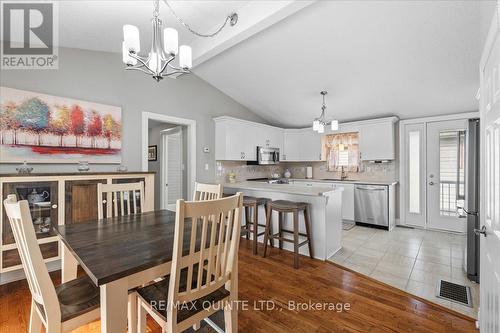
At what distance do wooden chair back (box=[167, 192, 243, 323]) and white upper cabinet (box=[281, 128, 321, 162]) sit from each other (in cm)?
456

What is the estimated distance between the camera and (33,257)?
1.04m

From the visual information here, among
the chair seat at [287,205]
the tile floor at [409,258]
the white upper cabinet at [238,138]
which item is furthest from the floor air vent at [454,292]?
the white upper cabinet at [238,138]

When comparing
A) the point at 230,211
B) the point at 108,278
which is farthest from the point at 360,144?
the point at 108,278

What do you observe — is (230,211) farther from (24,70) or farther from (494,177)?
(24,70)

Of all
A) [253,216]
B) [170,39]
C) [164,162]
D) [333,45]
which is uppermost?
[333,45]

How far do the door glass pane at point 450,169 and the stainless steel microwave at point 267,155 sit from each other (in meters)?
3.20

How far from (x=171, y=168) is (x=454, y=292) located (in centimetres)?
467

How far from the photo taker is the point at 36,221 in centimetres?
250

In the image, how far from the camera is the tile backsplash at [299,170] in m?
4.81

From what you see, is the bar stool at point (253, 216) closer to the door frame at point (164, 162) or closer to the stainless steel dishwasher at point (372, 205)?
the door frame at point (164, 162)

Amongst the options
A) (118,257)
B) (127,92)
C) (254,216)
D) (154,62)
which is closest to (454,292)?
(254,216)

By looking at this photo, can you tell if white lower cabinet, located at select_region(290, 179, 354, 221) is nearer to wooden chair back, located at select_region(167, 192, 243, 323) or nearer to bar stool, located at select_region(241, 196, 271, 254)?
bar stool, located at select_region(241, 196, 271, 254)

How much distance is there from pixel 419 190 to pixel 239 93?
403 centimetres

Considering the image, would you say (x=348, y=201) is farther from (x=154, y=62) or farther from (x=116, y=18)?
(x=116, y=18)
